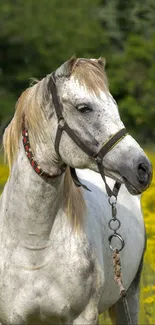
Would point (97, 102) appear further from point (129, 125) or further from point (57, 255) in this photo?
point (129, 125)

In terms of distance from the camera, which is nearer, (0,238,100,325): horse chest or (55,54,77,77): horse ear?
(55,54,77,77): horse ear

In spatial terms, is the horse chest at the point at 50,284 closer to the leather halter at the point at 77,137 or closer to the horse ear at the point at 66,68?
the leather halter at the point at 77,137

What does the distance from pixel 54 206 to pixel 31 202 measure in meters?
0.14

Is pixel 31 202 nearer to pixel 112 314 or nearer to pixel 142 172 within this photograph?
pixel 142 172

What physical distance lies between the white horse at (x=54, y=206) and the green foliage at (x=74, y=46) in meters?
42.4

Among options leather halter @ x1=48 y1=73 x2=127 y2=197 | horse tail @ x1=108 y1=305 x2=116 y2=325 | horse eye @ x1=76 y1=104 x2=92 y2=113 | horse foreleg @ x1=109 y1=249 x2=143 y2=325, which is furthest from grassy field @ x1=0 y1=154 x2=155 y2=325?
horse eye @ x1=76 y1=104 x2=92 y2=113

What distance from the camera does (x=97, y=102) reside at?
507cm

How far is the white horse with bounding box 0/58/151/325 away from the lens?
202 inches

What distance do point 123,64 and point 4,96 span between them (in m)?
7.42

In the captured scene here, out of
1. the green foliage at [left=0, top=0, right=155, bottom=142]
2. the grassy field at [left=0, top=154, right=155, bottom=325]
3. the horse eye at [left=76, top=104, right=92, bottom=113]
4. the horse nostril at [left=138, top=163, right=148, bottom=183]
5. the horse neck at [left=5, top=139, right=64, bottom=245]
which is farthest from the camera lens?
the green foliage at [left=0, top=0, right=155, bottom=142]

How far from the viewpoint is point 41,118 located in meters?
5.30

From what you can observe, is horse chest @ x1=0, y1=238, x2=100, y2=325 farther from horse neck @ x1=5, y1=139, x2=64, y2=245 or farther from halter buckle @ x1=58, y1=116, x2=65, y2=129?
halter buckle @ x1=58, y1=116, x2=65, y2=129

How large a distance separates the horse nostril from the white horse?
104 millimetres

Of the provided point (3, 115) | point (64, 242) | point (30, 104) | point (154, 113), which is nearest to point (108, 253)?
point (64, 242)
